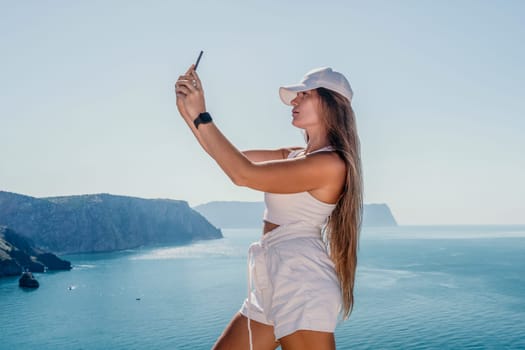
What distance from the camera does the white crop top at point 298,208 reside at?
188 centimetres

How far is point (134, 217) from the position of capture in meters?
138

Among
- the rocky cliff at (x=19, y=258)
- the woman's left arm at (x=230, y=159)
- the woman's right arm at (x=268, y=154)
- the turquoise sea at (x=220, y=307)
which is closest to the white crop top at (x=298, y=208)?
the woman's left arm at (x=230, y=159)

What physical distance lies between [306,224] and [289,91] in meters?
0.59

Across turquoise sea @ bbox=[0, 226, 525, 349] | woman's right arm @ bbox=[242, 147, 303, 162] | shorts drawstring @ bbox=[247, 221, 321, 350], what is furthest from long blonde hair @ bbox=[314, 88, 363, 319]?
turquoise sea @ bbox=[0, 226, 525, 349]

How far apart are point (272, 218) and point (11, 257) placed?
85463 mm

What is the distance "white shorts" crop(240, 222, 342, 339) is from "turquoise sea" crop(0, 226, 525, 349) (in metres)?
36.4

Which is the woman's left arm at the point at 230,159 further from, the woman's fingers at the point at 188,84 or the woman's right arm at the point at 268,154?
the woman's right arm at the point at 268,154

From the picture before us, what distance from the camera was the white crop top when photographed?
Answer: 1878 millimetres

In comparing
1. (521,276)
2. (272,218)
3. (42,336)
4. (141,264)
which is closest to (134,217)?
(141,264)

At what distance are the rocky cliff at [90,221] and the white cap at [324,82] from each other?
12229 cm

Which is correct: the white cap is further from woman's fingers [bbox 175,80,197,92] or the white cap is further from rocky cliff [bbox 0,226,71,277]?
rocky cliff [bbox 0,226,71,277]

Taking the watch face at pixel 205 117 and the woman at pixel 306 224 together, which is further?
the woman at pixel 306 224

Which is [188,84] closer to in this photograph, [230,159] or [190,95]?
[190,95]

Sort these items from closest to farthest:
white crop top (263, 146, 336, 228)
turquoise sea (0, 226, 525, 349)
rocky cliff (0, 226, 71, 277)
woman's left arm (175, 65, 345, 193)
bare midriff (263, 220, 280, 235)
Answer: woman's left arm (175, 65, 345, 193), white crop top (263, 146, 336, 228), bare midriff (263, 220, 280, 235), turquoise sea (0, 226, 525, 349), rocky cliff (0, 226, 71, 277)
